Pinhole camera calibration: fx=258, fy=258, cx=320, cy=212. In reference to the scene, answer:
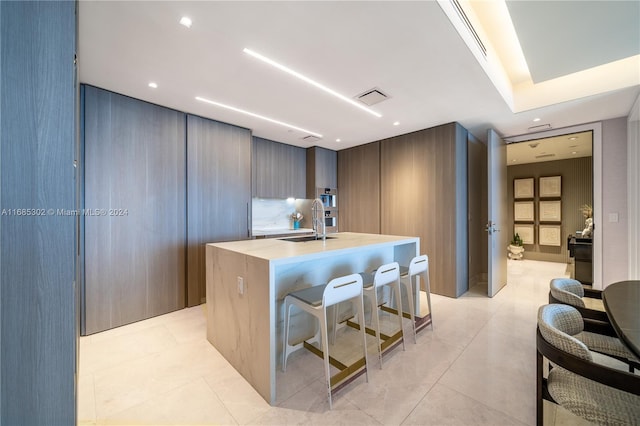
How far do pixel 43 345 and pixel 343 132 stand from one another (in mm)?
4076

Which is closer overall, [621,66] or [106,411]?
[106,411]

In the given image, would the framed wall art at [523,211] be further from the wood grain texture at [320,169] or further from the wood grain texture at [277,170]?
the wood grain texture at [277,170]

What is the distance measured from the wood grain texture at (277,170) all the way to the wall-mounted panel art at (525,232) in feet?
19.9

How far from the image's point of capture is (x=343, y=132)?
14.1ft

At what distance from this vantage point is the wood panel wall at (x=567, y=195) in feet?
20.3

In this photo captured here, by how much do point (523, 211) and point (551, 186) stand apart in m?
0.85

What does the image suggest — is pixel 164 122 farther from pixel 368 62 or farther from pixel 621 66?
pixel 621 66

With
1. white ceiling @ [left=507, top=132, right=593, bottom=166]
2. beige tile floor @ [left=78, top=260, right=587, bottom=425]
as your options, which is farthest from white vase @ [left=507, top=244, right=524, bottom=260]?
beige tile floor @ [left=78, top=260, right=587, bottom=425]

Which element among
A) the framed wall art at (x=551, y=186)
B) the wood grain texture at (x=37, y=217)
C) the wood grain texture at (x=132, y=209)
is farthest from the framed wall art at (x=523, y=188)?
the wood grain texture at (x=37, y=217)

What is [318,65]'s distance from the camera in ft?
7.59

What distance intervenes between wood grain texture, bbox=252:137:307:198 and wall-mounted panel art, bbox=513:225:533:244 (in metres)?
6.07

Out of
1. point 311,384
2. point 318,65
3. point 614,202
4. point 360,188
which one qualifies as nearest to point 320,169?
point 360,188

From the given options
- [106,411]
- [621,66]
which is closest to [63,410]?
[106,411]

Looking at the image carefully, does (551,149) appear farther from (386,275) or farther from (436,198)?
(386,275)
